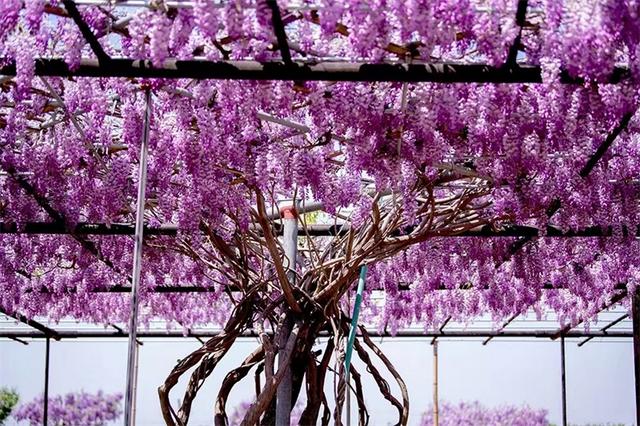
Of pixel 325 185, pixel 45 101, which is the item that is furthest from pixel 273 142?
pixel 45 101

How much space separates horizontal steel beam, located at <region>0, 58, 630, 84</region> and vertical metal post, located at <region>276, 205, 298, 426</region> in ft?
8.89

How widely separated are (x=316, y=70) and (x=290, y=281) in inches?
117

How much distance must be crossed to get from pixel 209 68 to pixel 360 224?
3.04m

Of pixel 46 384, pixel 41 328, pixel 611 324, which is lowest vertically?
pixel 46 384

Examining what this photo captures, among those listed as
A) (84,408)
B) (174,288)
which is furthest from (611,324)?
(84,408)

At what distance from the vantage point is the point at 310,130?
20.8 ft

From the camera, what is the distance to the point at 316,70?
15.3 feet

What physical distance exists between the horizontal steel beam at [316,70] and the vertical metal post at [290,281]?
2710mm

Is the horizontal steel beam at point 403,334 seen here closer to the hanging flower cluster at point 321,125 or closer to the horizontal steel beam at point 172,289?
the horizontal steel beam at point 172,289

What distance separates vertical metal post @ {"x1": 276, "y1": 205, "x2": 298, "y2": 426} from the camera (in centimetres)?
706

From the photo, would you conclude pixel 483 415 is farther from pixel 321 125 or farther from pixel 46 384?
pixel 321 125

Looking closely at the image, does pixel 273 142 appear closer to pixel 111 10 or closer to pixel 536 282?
pixel 111 10

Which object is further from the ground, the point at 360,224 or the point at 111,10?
the point at 111,10

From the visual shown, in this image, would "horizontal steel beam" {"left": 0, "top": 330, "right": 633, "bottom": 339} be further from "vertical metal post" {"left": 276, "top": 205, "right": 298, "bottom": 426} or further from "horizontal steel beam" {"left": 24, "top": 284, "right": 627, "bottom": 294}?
"vertical metal post" {"left": 276, "top": 205, "right": 298, "bottom": 426}
